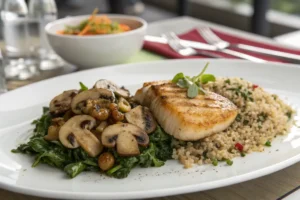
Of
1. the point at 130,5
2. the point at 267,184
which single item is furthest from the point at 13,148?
the point at 130,5

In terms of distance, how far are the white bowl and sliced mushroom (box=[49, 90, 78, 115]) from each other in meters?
0.68

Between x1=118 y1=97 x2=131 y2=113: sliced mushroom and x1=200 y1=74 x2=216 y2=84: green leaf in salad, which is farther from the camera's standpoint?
x1=200 y1=74 x2=216 y2=84: green leaf in salad

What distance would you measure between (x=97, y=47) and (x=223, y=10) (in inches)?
155

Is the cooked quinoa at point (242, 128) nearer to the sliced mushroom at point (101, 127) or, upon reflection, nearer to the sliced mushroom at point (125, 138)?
the sliced mushroom at point (125, 138)

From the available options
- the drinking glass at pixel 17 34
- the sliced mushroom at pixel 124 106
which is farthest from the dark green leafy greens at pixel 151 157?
the drinking glass at pixel 17 34

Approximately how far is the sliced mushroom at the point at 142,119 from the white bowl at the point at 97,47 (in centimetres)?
88

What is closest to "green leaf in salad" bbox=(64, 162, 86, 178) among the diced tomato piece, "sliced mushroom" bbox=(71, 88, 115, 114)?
"sliced mushroom" bbox=(71, 88, 115, 114)

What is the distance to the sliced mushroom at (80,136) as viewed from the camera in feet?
4.80

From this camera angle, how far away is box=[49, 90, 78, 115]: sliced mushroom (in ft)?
5.53

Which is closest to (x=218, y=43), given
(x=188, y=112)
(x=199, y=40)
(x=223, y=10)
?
(x=199, y=40)

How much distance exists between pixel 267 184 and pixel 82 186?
1.85 ft

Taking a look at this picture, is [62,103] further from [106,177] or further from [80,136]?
[106,177]

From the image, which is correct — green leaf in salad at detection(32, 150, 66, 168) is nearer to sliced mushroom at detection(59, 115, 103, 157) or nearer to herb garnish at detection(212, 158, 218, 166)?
sliced mushroom at detection(59, 115, 103, 157)

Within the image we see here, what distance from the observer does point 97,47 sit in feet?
7.89
